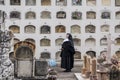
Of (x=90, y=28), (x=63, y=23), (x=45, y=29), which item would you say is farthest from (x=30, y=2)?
(x=90, y=28)

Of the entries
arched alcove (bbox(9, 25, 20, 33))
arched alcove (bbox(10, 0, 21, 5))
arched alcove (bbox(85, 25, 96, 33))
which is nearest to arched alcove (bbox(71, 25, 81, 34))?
arched alcove (bbox(85, 25, 96, 33))

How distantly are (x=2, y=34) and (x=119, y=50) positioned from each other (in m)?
7.83

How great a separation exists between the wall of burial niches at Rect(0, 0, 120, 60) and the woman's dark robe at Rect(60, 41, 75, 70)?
2.93ft

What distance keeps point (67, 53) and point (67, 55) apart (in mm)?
62

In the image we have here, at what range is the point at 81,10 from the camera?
15945 millimetres

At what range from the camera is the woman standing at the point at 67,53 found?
48.6 feet

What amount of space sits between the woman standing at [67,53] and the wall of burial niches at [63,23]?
89 centimetres

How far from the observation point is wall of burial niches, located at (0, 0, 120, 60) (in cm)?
1577

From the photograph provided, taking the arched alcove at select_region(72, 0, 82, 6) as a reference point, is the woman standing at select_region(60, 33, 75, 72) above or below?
below

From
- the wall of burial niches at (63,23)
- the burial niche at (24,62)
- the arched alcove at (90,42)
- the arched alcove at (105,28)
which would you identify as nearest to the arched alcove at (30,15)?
the wall of burial niches at (63,23)

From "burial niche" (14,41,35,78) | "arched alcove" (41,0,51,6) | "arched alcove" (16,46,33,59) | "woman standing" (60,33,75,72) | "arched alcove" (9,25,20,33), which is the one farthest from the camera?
"arched alcove" (41,0,51,6)

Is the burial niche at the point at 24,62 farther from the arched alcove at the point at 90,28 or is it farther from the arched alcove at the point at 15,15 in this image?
the arched alcove at the point at 90,28

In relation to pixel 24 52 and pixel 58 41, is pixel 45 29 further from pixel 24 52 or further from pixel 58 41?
pixel 24 52

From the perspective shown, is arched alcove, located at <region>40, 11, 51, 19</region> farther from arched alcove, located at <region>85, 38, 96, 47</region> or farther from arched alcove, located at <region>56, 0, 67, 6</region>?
arched alcove, located at <region>85, 38, 96, 47</region>
